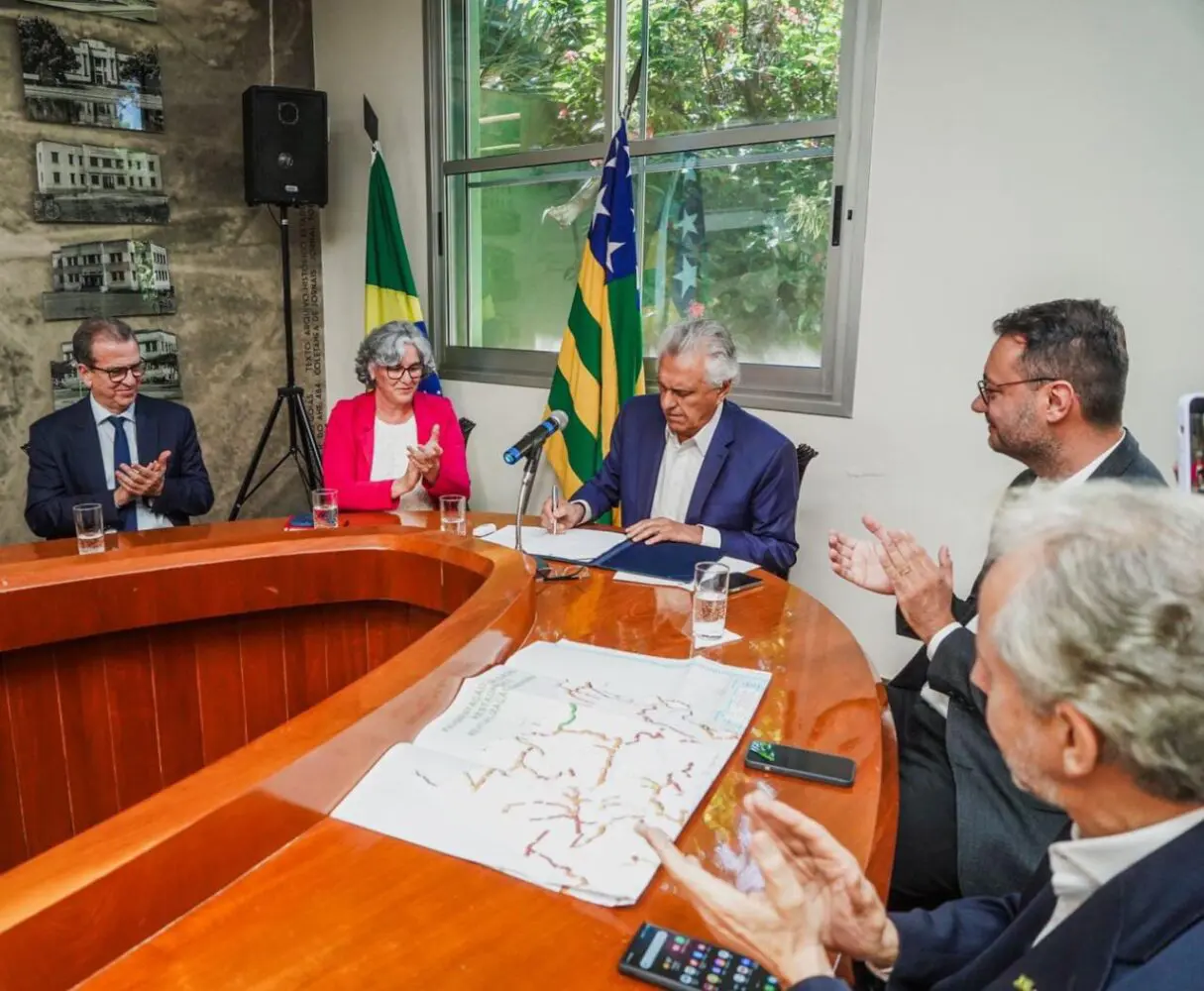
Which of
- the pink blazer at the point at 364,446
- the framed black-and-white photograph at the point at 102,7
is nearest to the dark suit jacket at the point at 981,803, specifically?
the pink blazer at the point at 364,446

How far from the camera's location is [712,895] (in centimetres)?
77

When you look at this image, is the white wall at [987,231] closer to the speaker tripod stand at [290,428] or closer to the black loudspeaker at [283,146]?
the speaker tripod stand at [290,428]

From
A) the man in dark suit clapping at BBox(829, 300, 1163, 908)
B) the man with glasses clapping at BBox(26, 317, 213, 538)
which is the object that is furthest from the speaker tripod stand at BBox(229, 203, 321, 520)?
the man in dark suit clapping at BBox(829, 300, 1163, 908)

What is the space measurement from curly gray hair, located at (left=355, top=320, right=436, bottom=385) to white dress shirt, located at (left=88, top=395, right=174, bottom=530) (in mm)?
710

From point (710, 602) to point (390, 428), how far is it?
1665 mm

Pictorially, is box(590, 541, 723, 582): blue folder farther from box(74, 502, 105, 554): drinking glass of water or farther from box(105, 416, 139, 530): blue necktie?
box(105, 416, 139, 530): blue necktie

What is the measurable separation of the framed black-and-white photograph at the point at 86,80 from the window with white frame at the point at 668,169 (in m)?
1.17

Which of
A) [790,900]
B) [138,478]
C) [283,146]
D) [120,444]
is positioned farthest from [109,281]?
[790,900]

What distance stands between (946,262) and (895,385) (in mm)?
404

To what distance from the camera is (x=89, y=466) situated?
2.66 metres

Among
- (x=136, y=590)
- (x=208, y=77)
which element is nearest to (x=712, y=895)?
(x=136, y=590)

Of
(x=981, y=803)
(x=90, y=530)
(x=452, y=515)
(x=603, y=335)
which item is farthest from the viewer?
(x=603, y=335)

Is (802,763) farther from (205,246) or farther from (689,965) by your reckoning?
(205,246)

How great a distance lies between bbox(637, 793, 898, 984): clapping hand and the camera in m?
0.75
